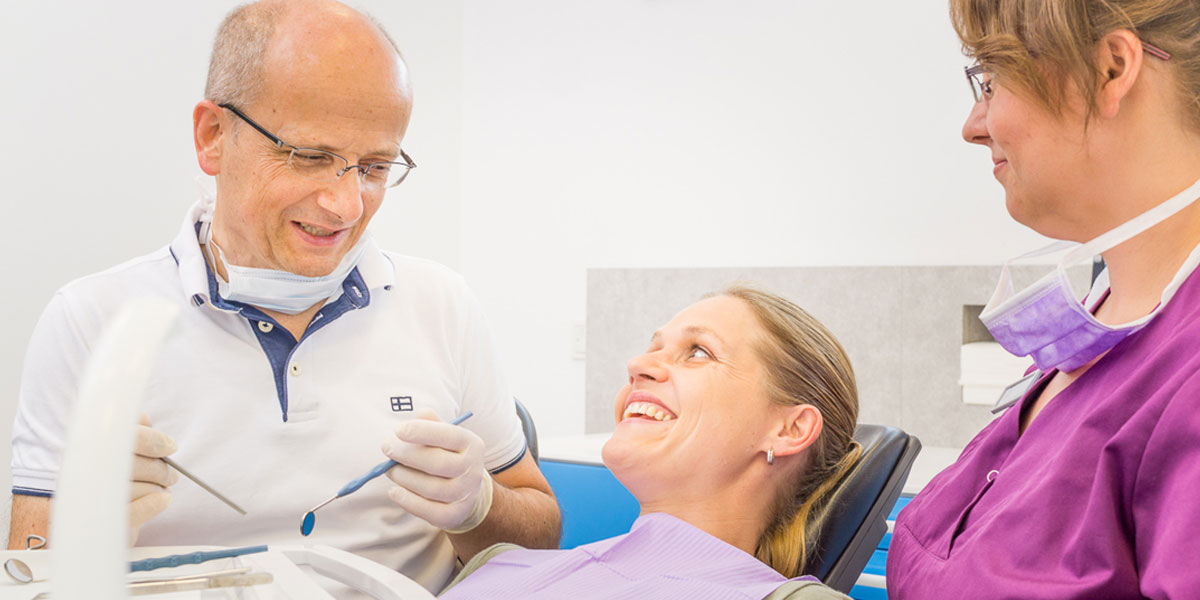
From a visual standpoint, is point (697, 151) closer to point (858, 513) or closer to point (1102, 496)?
point (858, 513)

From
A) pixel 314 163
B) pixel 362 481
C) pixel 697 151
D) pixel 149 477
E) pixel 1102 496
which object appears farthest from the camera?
pixel 697 151

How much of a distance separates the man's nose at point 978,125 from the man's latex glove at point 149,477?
3.26 feet

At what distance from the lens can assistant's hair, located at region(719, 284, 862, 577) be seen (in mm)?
1420

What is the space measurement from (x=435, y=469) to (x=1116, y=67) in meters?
0.93

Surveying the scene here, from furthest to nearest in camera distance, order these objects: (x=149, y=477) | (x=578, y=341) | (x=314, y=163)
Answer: (x=578, y=341)
(x=314, y=163)
(x=149, y=477)

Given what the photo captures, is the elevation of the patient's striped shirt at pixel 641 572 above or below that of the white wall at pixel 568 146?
below

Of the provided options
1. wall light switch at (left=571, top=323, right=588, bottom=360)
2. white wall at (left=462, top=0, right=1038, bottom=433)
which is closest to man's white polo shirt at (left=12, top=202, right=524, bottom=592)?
white wall at (left=462, top=0, right=1038, bottom=433)

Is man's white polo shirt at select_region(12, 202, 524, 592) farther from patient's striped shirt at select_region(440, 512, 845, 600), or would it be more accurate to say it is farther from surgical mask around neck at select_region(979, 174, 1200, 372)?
surgical mask around neck at select_region(979, 174, 1200, 372)

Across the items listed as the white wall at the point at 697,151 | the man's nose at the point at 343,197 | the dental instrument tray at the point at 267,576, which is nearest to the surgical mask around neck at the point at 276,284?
the man's nose at the point at 343,197

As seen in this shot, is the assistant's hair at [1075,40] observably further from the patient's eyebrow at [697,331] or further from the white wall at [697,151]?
the white wall at [697,151]

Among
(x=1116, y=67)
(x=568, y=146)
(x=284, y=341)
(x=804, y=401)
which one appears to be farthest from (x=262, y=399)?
(x=568, y=146)

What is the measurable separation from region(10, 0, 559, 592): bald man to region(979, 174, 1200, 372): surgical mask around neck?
71 cm

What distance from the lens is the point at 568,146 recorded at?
144 inches

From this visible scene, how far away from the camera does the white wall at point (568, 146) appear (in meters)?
2.71
